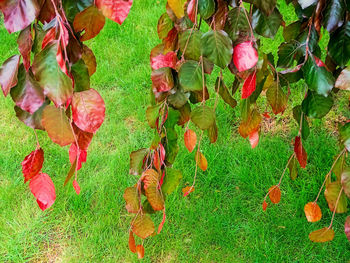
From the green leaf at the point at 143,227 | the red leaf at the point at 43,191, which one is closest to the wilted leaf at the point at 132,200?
the green leaf at the point at 143,227

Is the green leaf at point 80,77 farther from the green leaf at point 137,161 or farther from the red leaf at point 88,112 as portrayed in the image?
the green leaf at point 137,161

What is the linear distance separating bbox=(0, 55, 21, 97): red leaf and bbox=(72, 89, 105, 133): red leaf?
10cm

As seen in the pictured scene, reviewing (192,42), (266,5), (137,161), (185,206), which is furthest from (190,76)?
(185,206)

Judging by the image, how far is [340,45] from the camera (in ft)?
2.89

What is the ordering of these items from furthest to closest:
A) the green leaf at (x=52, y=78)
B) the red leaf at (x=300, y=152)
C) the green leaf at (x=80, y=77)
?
the red leaf at (x=300, y=152)
the green leaf at (x=80, y=77)
the green leaf at (x=52, y=78)

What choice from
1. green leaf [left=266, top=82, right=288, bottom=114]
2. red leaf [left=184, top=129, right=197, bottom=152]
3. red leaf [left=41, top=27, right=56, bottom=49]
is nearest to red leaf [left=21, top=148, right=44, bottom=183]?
red leaf [left=41, top=27, right=56, bottom=49]

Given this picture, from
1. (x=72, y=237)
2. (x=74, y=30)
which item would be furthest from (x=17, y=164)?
(x=74, y=30)

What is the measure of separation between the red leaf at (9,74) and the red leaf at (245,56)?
0.40 metres

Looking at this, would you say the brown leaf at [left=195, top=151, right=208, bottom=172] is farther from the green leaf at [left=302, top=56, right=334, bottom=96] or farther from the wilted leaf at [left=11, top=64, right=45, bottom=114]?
the wilted leaf at [left=11, top=64, right=45, bottom=114]

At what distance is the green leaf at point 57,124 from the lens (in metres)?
0.60

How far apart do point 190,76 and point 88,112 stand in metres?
0.25

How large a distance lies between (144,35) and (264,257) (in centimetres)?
211

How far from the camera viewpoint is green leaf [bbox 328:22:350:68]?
865 millimetres

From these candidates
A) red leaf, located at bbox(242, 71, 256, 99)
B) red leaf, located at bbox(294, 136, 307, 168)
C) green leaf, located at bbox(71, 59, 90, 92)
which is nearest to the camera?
green leaf, located at bbox(71, 59, 90, 92)
